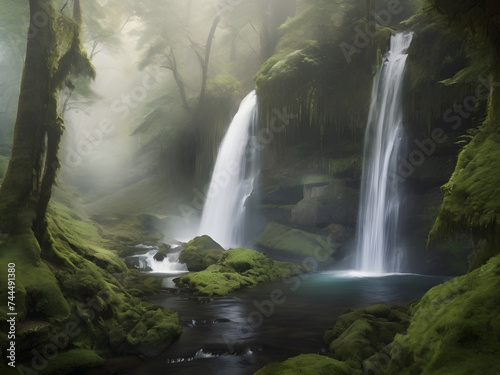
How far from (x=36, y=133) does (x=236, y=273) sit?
8.35m

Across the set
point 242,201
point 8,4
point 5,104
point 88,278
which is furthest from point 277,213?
point 5,104

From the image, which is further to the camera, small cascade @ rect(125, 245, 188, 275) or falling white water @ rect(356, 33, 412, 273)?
small cascade @ rect(125, 245, 188, 275)

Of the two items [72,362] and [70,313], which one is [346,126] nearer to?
Answer: [70,313]

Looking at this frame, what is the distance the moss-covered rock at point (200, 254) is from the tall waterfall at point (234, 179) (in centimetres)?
421

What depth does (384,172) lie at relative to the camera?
51.8ft

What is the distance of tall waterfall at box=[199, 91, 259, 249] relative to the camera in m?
22.6

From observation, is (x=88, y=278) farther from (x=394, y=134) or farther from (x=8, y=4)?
(x=8, y=4)

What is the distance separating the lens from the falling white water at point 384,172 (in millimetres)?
15492

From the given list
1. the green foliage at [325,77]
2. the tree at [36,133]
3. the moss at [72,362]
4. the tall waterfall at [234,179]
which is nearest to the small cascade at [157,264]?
the tall waterfall at [234,179]

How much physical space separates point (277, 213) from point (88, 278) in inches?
563

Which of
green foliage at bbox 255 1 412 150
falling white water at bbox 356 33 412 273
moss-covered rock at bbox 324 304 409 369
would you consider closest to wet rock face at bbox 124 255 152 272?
falling white water at bbox 356 33 412 273

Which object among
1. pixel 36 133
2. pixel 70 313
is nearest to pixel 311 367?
pixel 70 313

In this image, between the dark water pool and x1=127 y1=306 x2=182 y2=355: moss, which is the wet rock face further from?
x1=127 y1=306 x2=182 y2=355: moss

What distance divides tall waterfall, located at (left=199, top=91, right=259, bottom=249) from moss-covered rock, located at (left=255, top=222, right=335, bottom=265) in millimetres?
2751
